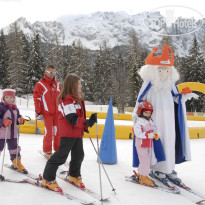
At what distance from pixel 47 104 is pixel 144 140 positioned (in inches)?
86.1

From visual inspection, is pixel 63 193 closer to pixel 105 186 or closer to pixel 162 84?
pixel 105 186

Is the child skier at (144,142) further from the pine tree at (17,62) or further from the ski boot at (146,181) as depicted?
the pine tree at (17,62)

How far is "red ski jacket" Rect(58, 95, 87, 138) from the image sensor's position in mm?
2913

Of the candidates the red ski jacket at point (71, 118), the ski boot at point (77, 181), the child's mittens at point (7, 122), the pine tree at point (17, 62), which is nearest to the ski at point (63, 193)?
the ski boot at point (77, 181)

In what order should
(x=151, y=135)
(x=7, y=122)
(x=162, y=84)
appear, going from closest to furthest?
(x=151, y=135)
(x=7, y=122)
(x=162, y=84)

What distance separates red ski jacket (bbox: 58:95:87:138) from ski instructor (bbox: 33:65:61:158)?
1620mm

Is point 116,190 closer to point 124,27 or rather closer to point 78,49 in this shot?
point 78,49

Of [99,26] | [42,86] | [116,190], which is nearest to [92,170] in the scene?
[116,190]

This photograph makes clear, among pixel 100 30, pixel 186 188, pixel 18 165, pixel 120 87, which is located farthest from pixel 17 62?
pixel 100 30

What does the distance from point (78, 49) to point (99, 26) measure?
263 ft

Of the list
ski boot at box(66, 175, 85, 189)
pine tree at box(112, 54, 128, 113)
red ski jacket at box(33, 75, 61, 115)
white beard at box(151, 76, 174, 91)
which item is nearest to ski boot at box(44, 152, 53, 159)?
red ski jacket at box(33, 75, 61, 115)

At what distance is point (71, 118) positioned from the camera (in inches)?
115

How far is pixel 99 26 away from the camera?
10956 cm

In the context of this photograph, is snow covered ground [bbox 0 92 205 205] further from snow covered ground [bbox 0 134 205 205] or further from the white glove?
the white glove
